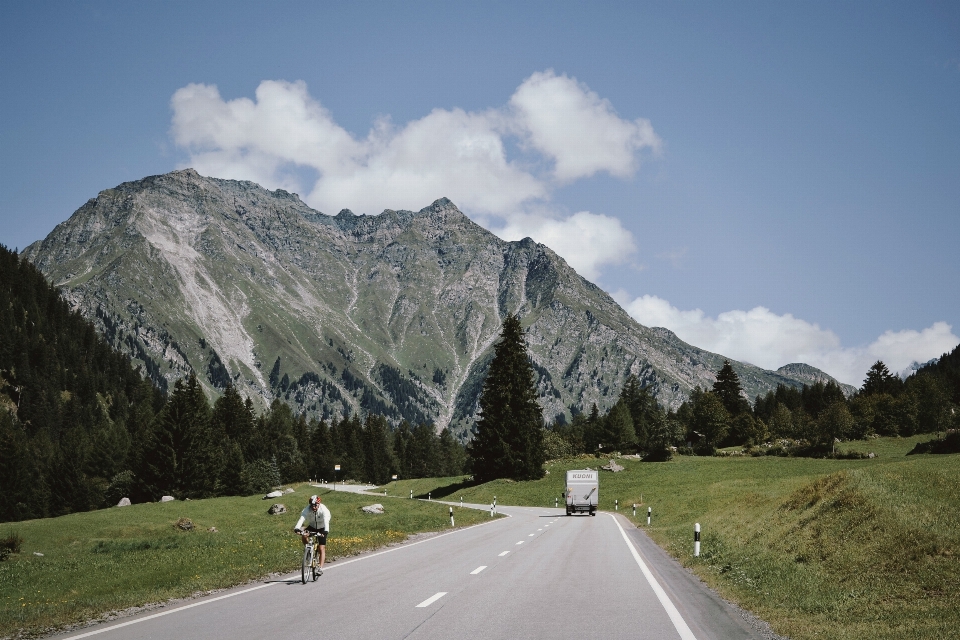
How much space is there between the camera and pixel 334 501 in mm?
62031

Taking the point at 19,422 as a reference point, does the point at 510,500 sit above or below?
below

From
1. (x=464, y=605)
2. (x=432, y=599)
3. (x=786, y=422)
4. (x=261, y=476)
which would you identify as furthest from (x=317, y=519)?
(x=786, y=422)

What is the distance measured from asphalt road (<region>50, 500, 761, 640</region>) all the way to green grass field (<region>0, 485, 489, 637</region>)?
60.1 inches

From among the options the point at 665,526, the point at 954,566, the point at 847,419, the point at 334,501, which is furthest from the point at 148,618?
the point at 847,419

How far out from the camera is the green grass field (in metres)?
13.6

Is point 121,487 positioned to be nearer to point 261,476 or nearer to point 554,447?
point 261,476

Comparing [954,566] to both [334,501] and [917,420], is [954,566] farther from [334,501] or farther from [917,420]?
[917,420]

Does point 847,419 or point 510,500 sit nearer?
point 510,500

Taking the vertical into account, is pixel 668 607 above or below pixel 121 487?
above

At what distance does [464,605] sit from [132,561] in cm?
1516

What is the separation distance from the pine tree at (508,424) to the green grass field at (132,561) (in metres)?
23.0

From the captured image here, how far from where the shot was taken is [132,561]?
71.2 ft

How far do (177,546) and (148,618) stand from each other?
62.3 ft

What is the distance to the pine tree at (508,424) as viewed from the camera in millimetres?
70250
